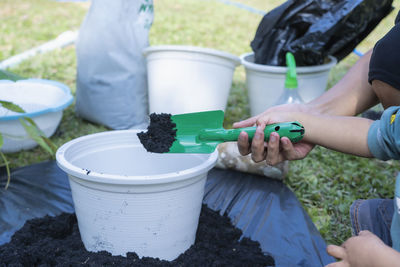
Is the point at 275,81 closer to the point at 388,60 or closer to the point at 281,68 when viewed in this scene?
the point at 281,68

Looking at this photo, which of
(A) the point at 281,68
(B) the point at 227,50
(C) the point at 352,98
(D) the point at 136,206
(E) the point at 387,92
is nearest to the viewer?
(D) the point at 136,206

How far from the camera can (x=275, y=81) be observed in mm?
2193

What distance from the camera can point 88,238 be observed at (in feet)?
3.72

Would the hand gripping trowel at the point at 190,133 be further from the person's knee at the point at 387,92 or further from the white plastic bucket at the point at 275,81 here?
the white plastic bucket at the point at 275,81

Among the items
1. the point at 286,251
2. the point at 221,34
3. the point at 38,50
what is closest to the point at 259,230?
the point at 286,251

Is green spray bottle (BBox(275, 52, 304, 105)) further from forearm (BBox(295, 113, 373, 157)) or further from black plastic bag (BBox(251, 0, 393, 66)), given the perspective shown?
forearm (BBox(295, 113, 373, 157))

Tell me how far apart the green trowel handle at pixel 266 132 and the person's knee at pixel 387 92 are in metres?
0.32

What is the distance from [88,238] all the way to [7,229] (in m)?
0.38

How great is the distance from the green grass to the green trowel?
23.9 inches

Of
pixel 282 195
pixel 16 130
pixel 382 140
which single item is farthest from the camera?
pixel 16 130

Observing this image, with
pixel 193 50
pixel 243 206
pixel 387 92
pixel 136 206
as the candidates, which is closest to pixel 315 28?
pixel 193 50

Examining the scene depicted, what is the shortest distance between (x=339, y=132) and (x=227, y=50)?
2788mm

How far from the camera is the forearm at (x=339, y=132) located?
997 mm

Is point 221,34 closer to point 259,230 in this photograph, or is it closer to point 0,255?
point 259,230
